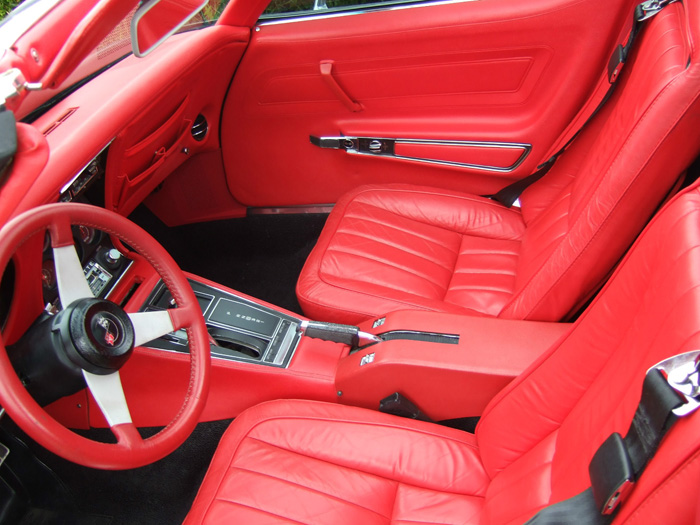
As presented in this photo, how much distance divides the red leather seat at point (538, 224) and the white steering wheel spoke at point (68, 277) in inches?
25.2

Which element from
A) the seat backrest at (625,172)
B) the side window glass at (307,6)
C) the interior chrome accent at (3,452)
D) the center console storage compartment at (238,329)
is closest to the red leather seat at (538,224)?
the seat backrest at (625,172)

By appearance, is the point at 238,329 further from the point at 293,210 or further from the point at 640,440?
the point at 640,440

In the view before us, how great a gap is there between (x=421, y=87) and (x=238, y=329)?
951mm

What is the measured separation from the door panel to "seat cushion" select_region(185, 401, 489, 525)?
38.9 inches

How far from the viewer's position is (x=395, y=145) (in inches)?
75.5

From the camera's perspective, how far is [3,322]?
1.09m

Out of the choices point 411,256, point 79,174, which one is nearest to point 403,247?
point 411,256

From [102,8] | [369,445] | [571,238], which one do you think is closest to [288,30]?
[102,8]

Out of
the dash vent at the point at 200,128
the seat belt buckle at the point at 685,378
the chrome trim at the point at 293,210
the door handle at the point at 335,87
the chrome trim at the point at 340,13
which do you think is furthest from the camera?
the chrome trim at the point at 293,210

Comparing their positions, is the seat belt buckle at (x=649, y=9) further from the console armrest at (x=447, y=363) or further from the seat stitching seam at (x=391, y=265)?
the seat stitching seam at (x=391, y=265)

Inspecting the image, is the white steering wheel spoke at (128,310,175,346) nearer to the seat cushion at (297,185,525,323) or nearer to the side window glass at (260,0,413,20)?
the seat cushion at (297,185,525,323)

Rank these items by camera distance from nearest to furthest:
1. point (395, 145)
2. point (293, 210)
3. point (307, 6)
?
point (307, 6) < point (395, 145) < point (293, 210)

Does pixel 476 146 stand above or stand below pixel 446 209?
above

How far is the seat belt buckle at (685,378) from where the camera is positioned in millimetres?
603
